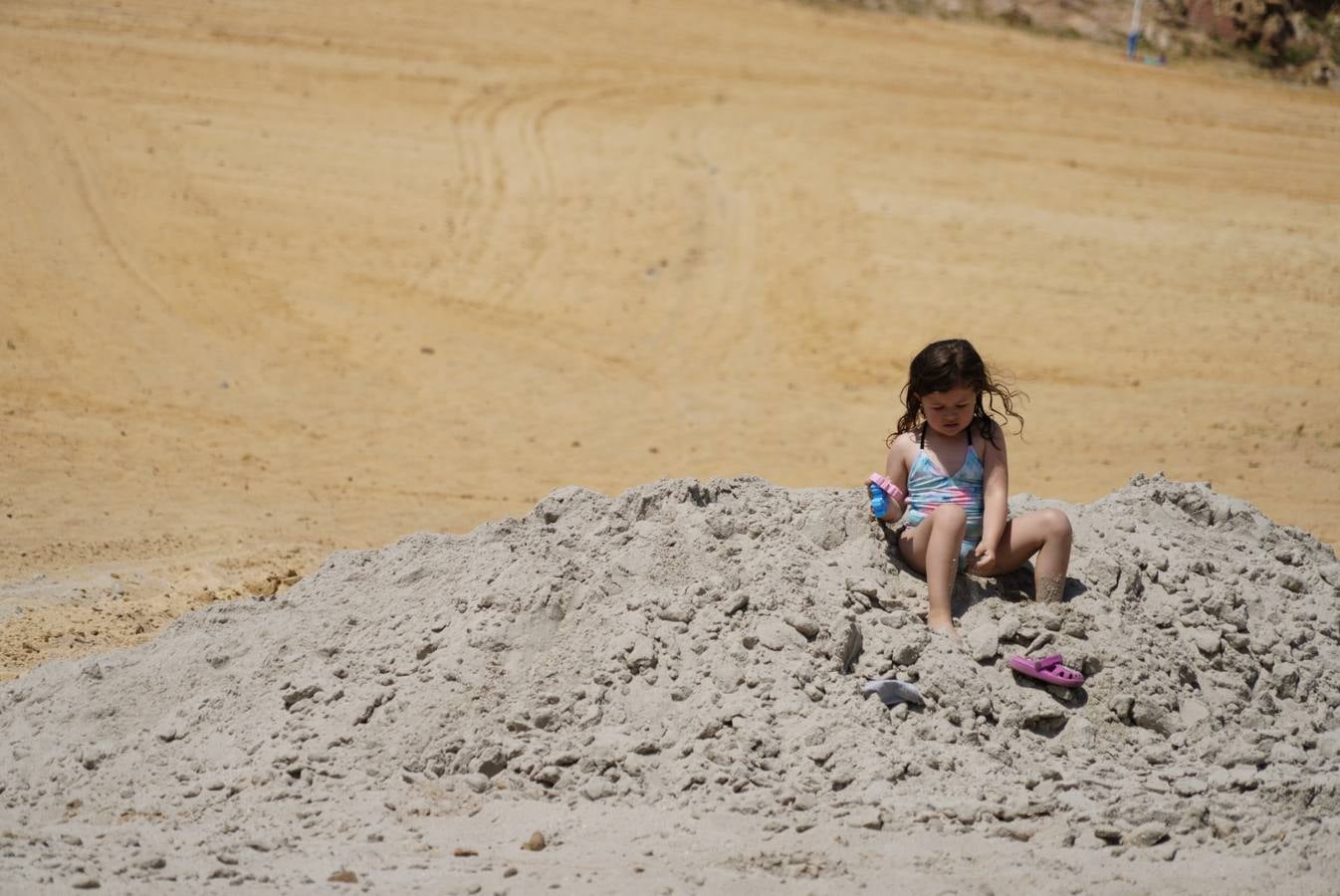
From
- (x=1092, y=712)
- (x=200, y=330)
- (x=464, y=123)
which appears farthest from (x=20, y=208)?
(x=1092, y=712)

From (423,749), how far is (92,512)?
15.5 feet

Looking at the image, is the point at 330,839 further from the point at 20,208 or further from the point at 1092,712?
the point at 20,208

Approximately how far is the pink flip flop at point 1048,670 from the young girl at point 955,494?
279 mm

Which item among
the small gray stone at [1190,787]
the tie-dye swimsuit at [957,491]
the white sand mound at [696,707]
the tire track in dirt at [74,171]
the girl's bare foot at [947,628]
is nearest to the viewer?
the white sand mound at [696,707]

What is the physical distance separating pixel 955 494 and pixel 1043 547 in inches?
14.5

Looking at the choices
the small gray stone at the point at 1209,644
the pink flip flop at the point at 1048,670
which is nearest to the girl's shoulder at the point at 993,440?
the pink flip flop at the point at 1048,670

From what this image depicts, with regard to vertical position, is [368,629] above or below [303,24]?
below

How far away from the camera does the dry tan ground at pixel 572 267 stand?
969cm

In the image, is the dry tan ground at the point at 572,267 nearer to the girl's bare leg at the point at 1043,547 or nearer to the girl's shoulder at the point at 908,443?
the girl's shoulder at the point at 908,443

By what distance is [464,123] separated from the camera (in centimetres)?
1644

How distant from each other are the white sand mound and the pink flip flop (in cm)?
6

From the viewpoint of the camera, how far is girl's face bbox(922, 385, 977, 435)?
5113mm

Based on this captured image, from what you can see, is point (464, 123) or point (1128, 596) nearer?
point (1128, 596)

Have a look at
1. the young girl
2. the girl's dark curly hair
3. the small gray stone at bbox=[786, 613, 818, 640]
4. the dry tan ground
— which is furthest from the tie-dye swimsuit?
the dry tan ground
